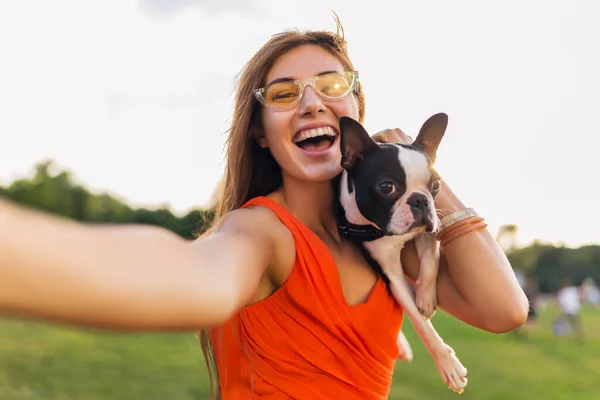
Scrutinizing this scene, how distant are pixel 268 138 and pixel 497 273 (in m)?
0.93

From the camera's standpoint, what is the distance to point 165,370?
10156 mm

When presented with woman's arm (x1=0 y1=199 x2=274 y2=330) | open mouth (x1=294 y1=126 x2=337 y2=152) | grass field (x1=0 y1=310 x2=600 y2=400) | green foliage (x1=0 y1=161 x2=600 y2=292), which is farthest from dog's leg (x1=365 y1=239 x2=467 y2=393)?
green foliage (x1=0 y1=161 x2=600 y2=292)

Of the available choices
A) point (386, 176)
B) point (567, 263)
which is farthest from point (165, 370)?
point (567, 263)

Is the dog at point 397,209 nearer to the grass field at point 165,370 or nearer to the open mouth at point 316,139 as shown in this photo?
the open mouth at point 316,139

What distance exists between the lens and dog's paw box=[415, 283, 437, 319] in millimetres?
2338

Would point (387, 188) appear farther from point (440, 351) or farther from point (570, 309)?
point (570, 309)

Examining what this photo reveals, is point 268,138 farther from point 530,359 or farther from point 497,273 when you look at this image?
point 530,359

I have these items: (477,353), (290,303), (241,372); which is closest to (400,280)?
(290,303)

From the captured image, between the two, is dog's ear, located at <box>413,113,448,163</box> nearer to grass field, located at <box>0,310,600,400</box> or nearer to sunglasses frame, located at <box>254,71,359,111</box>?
sunglasses frame, located at <box>254,71,359,111</box>

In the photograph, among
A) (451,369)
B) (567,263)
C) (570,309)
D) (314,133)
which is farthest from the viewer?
(567,263)

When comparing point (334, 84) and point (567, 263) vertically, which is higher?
point (334, 84)

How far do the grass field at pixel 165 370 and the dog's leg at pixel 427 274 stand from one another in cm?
463

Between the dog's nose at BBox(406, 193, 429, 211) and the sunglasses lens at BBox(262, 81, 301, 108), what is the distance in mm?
530

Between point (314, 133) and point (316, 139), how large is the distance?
0.16 feet
